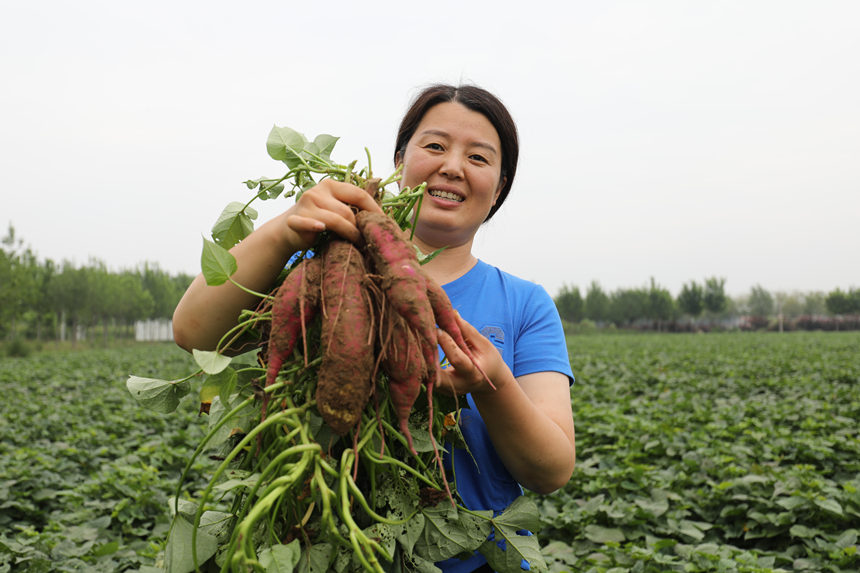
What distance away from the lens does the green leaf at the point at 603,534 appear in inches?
143

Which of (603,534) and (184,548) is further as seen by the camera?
(603,534)

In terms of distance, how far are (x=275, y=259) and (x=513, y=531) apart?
805 mm

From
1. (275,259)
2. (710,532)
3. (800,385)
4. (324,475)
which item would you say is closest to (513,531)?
(324,475)

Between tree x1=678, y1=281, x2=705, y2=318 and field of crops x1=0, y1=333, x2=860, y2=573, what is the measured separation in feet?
215

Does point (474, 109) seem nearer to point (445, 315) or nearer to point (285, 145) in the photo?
point (285, 145)

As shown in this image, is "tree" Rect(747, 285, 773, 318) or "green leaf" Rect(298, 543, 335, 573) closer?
"green leaf" Rect(298, 543, 335, 573)

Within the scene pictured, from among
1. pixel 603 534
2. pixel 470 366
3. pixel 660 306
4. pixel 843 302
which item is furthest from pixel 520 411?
pixel 843 302

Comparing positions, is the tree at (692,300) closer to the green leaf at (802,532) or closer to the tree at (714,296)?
the tree at (714,296)

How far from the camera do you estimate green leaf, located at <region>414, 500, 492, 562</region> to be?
1.18 metres

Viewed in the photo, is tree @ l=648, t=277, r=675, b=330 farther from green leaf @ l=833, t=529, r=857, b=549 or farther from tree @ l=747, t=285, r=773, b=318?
green leaf @ l=833, t=529, r=857, b=549

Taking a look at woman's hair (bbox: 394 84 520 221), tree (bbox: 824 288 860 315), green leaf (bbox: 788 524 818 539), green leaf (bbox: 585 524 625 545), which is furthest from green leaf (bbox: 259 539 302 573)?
tree (bbox: 824 288 860 315)

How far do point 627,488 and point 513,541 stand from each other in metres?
3.48

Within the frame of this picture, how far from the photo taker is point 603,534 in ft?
12.1

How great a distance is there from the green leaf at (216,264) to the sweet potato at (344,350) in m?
0.20
